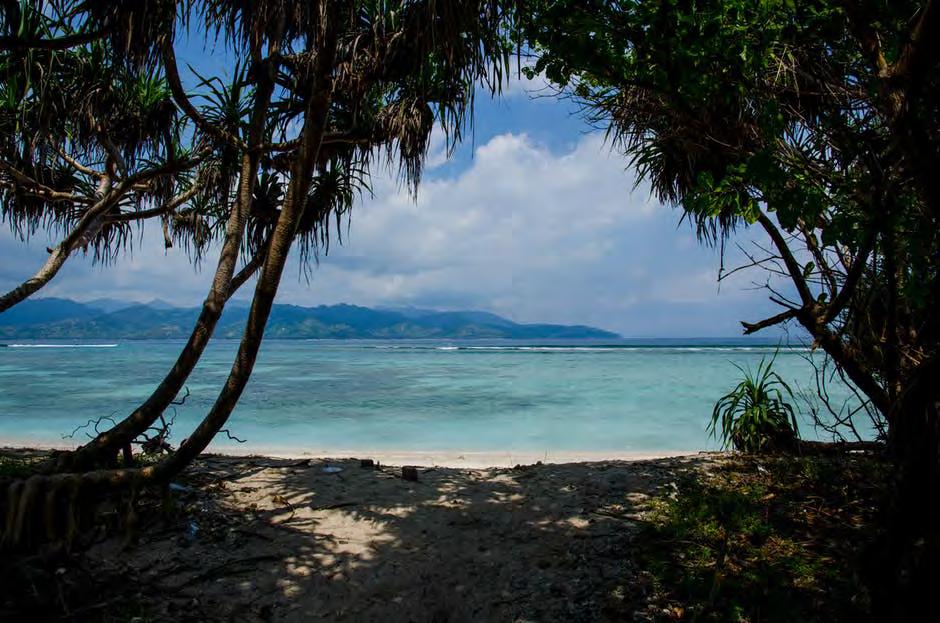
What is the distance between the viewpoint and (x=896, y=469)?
1.73 meters

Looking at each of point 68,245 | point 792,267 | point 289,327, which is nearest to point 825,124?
point 792,267

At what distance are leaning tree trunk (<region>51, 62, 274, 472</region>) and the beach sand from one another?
567 millimetres

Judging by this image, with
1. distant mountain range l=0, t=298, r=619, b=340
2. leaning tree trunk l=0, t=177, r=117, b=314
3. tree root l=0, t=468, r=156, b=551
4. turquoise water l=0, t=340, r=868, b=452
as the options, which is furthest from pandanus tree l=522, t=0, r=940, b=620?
distant mountain range l=0, t=298, r=619, b=340

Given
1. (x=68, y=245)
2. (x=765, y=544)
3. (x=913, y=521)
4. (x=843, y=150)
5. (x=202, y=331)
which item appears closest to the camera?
(x=913, y=521)

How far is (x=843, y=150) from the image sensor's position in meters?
2.10

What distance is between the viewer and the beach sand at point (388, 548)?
253 cm

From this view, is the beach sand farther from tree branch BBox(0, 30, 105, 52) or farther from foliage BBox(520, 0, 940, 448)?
tree branch BBox(0, 30, 105, 52)

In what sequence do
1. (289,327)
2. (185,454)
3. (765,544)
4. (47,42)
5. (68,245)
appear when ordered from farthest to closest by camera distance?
(289,327) → (68,245) → (185,454) → (765,544) → (47,42)

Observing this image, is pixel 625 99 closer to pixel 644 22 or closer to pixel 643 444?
pixel 644 22

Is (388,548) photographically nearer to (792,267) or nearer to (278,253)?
(278,253)

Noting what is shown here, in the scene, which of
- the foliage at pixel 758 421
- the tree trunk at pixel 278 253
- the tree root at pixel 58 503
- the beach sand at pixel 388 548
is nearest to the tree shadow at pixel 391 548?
the beach sand at pixel 388 548

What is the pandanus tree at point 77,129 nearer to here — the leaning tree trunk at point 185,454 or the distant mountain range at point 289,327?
the leaning tree trunk at point 185,454

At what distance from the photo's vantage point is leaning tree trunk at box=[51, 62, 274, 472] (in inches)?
128

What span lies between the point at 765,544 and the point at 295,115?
4216mm
